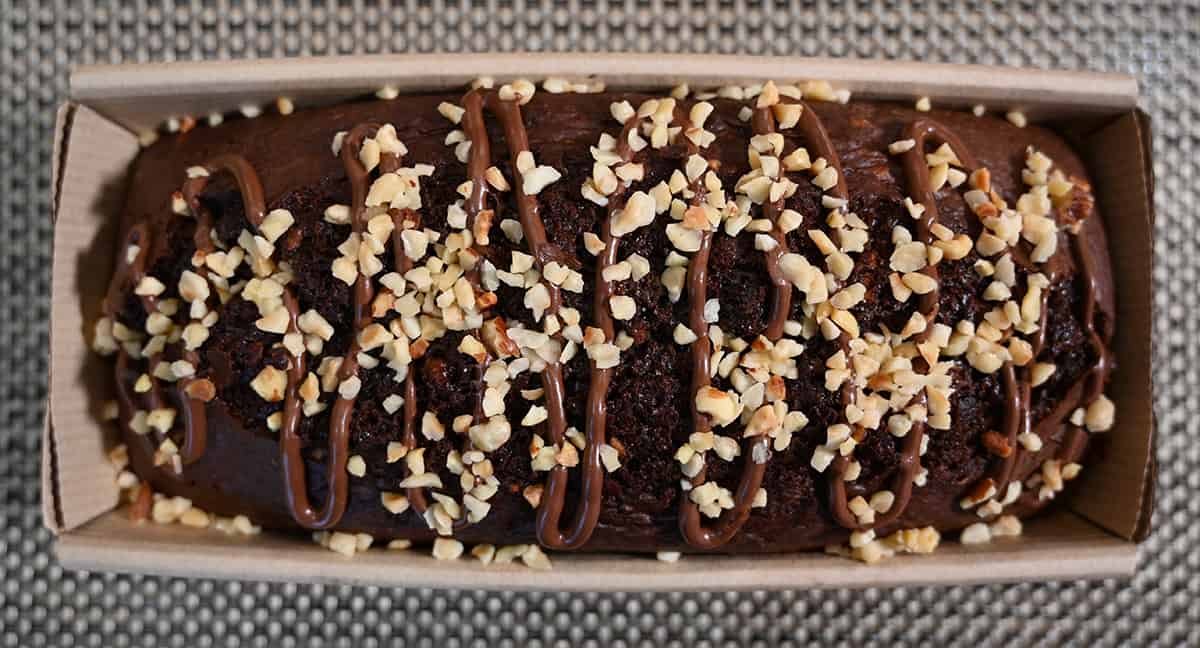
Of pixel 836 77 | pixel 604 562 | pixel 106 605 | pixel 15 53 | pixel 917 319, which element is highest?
pixel 15 53

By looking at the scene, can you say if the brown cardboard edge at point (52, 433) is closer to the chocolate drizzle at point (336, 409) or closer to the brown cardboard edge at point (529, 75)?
the brown cardboard edge at point (529, 75)

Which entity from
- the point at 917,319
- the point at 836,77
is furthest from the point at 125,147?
the point at 917,319

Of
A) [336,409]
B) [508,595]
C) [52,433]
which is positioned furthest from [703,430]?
[52,433]

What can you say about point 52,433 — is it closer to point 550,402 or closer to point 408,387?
point 408,387

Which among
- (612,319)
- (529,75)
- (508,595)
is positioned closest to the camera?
(612,319)

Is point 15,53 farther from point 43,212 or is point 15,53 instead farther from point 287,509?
point 287,509

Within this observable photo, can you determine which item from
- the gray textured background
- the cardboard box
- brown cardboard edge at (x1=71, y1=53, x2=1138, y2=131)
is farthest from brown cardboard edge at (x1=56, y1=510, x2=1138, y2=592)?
brown cardboard edge at (x1=71, y1=53, x2=1138, y2=131)

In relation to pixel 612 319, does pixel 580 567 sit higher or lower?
lower

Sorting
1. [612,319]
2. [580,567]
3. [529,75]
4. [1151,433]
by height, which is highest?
[529,75]
